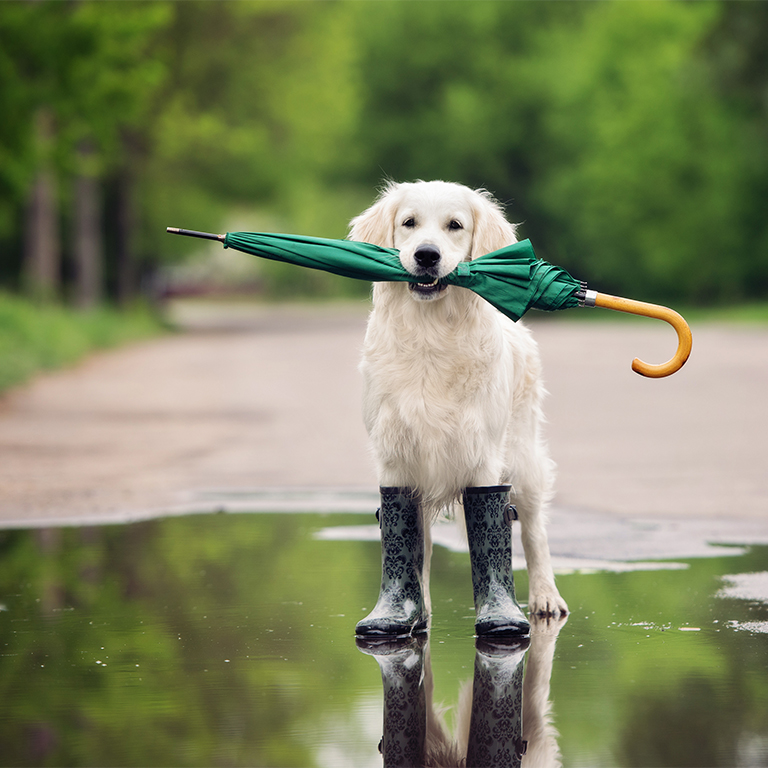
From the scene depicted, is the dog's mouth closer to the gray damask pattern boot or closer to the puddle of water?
the gray damask pattern boot

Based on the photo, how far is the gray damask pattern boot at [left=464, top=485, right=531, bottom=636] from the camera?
17.1 ft

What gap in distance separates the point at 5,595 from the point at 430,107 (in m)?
53.1

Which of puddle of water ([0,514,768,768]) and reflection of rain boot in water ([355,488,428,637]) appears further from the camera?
reflection of rain boot in water ([355,488,428,637])

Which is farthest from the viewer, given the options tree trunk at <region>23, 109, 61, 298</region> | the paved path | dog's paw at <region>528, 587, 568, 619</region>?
tree trunk at <region>23, 109, 61, 298</region>

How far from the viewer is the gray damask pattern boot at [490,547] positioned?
5.20 metres

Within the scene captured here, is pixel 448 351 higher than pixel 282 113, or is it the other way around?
pixel 282 113

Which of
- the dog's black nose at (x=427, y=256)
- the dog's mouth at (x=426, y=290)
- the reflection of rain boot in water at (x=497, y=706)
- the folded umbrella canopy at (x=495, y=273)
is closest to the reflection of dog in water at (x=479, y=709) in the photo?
the reflection of rain boot in water at (x=497, y=706)

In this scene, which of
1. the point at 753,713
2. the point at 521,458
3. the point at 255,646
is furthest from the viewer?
the point at 521,458

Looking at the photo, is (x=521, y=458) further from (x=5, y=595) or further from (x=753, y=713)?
(x=5, y=595)

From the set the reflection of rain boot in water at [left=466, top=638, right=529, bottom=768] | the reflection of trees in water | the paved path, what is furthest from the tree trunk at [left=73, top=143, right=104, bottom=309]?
the reflection of rain boot in water at [left=466, top=638, right=529, bottom=768]

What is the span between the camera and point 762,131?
44406 millimetres

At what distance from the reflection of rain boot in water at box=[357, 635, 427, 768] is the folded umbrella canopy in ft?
4.45

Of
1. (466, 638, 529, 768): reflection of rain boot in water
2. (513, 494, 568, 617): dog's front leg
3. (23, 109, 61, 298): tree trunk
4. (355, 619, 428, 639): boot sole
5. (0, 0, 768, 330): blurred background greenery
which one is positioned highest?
(0, 0, 768, 330): blurred background greenery

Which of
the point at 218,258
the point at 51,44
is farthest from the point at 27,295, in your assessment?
the point at 218,258
